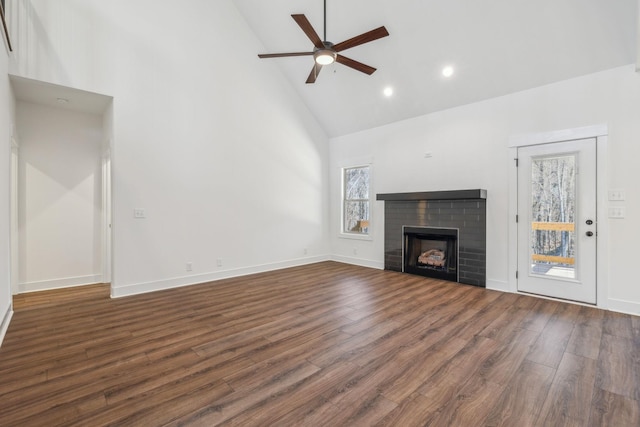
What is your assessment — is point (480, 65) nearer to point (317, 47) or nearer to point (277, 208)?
point (317, 47)

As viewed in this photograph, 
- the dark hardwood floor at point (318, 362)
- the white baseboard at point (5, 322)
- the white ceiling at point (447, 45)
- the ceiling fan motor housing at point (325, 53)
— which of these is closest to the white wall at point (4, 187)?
the white baseboard at point (5, 322)

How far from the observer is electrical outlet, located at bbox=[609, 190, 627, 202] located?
3.41 metres

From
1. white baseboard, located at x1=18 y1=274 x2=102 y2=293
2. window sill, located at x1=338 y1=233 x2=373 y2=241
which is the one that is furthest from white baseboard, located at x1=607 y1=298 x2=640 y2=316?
white baseboard, located at x1=18 y1=274 x2=102 y2=293

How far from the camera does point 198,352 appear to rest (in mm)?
2432

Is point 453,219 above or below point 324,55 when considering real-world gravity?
below

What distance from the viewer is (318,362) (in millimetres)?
2270

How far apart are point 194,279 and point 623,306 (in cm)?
562

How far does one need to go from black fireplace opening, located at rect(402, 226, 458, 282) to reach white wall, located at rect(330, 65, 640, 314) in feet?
1.77

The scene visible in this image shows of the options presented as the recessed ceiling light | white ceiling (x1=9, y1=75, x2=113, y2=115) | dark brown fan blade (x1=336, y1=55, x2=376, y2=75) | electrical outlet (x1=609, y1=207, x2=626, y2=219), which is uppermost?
the recessed ceiling light

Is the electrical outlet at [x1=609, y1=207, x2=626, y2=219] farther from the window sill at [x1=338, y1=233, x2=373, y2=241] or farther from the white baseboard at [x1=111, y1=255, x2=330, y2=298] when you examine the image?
the white baseboard at [x1=111, y1=255, x2=330, y2=298]

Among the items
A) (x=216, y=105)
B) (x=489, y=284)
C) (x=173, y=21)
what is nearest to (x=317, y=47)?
(x=216, y=105)

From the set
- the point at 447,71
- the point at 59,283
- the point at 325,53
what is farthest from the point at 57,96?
the point at 447,71

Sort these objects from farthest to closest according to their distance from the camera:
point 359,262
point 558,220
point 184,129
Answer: point 359,262, point 184,129, point 558,220

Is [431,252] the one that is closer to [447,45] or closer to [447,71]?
[447,71]
